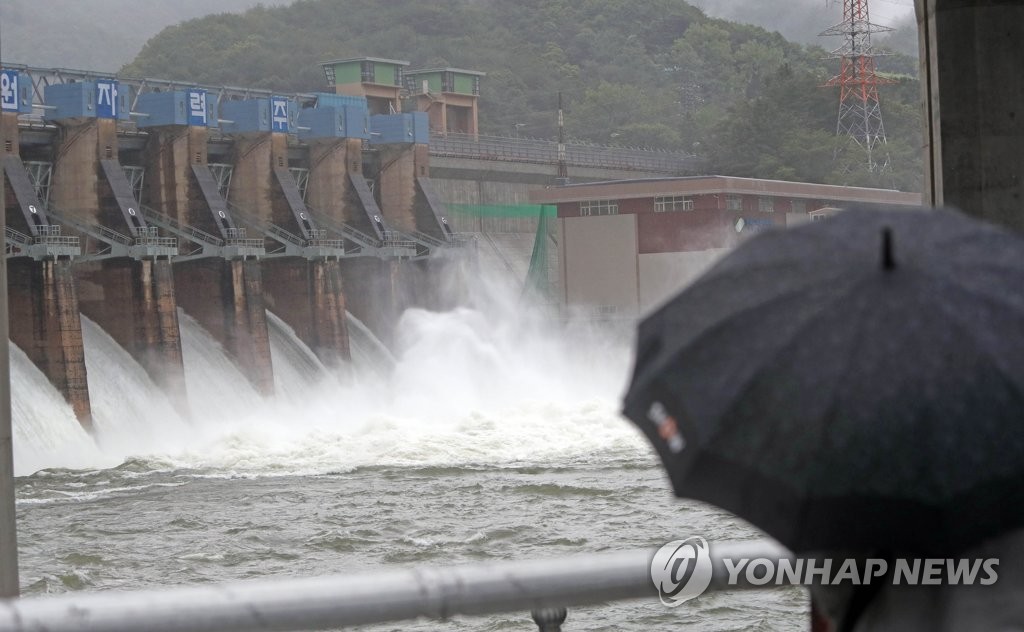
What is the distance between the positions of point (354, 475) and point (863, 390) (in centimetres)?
2402

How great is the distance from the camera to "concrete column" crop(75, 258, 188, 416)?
29.4 metres

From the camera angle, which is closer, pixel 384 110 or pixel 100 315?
pixel 100 315

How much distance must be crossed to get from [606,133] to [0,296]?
7223cm

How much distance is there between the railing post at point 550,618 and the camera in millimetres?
2875

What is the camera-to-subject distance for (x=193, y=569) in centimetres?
1778

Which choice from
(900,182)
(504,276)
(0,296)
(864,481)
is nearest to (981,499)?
(864,481)

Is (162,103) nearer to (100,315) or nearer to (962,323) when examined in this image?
(100,315)

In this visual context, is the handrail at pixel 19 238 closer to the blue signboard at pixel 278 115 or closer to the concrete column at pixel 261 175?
the concrete column at pixel 261 175

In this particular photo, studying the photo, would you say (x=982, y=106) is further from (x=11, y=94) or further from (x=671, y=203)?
(x=671, y=203)

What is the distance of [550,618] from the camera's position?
2.89 meters

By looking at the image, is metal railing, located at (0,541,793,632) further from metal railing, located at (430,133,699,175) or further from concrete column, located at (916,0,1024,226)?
metal railing, located at (430,133,699,175)

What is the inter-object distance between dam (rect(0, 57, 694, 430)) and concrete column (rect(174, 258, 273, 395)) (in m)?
0.04

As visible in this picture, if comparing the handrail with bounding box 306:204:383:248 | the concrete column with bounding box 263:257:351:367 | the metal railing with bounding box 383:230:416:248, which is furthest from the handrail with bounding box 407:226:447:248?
the concrete column with bounding box 263:257:351:367

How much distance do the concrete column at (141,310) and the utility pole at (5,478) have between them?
24153 millimetres
